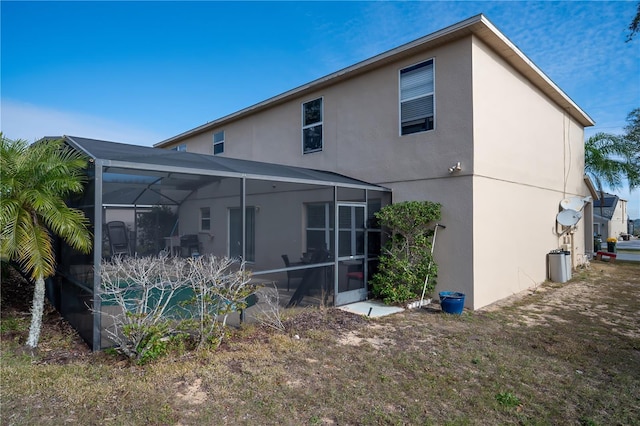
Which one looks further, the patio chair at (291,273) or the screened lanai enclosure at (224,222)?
the patio chair at (291,273)

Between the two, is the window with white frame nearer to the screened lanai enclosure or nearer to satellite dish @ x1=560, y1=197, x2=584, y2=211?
the screened lanai enclosure

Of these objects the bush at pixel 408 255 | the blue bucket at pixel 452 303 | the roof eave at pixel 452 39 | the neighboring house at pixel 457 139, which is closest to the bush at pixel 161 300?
the bush at pixel 408 255

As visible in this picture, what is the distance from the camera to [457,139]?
23.6 ft

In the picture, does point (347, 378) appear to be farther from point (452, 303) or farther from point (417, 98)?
point (417, 98)

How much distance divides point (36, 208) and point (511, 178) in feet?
30.4

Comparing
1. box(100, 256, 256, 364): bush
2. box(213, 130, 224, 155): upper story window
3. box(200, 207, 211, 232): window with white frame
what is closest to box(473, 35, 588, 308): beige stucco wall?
box(100, 256, 256, 364): bush

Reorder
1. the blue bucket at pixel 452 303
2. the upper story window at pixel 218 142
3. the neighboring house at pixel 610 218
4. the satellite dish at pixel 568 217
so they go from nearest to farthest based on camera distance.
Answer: the blue bucket at pixel 452 303
the satellite dish at pixel 568 217
the upper story window at pixel 218 142
the neighboring house at pixel 610 218

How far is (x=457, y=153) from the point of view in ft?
23.5

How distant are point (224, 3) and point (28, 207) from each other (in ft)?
26.1

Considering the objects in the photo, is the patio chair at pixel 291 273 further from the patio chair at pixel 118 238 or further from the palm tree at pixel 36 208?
the palm tree at pixel 36 208

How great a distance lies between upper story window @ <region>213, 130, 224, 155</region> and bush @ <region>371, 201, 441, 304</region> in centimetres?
845

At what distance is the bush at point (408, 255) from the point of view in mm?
7273

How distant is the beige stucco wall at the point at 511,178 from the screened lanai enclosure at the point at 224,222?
223cm

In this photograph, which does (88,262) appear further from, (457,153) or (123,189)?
(457,153)
